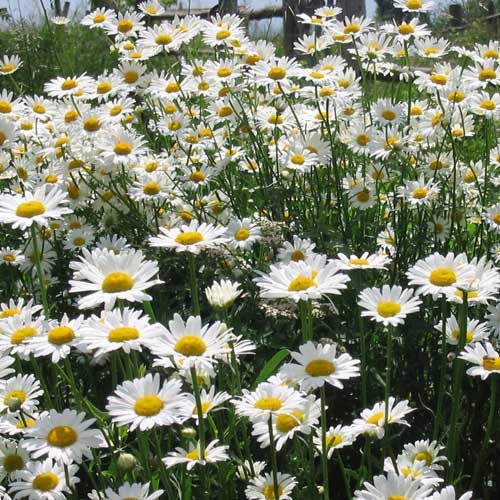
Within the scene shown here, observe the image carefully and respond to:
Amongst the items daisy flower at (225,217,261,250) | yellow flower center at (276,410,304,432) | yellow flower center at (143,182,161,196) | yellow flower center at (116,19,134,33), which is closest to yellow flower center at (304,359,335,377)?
yellow flower center at (276,410,304,432)

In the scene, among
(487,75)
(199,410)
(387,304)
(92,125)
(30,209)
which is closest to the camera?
(199,410)

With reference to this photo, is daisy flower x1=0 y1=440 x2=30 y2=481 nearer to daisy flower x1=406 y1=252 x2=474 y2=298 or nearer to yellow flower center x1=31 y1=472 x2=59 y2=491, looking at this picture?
yellow flower center x1=31 y1=472 x2=59 y2=491

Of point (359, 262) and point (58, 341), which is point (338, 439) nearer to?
point (359, 262)

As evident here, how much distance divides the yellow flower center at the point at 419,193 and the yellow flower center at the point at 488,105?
14.8 inches

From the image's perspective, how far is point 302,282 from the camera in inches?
79.0

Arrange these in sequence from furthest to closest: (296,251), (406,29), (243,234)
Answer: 1. (406,29)
2. (243,234)
3. (296,251)

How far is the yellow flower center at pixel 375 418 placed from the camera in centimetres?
211

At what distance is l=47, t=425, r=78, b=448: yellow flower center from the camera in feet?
6.29

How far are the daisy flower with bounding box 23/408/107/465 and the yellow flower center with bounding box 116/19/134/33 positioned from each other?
233cm

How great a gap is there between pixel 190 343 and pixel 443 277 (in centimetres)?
64

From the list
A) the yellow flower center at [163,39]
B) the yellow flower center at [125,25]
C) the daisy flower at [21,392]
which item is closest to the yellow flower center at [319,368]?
the daisy flower at [21,392]

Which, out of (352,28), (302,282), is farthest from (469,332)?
(352,28)

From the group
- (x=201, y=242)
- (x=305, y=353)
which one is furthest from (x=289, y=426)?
(x=201, y=242)

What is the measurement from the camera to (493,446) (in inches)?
101
